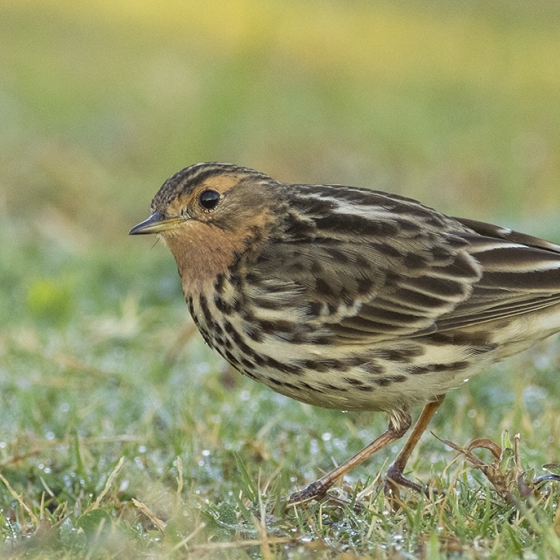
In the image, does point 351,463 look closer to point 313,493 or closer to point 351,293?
point 313,493

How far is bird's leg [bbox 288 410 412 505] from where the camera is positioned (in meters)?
3.85

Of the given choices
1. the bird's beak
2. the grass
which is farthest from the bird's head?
the grass

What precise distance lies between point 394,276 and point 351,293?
0.19 m

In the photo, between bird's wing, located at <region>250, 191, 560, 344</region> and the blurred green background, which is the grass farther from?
bird's wing, located at <region>250, 191, 560, 344</region>

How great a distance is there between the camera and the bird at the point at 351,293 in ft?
13.0

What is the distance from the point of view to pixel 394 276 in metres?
4.15

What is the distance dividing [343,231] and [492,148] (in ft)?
24.3

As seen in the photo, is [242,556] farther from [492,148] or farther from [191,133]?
[492,148]

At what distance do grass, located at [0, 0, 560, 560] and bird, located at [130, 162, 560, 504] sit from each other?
0.36m


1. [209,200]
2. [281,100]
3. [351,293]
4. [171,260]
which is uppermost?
[281,100]

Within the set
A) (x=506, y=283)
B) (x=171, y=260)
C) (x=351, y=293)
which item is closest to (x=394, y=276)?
(x=351, y=293)

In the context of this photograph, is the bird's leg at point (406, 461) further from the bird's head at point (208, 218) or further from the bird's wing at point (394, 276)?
the bird's head at point (208, 218)

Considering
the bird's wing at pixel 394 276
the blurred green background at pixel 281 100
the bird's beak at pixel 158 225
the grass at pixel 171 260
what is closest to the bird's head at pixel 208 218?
the bird's beak at pixel 158 225

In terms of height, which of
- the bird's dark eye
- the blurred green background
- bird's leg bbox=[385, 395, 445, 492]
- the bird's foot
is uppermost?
the blurred green background
